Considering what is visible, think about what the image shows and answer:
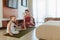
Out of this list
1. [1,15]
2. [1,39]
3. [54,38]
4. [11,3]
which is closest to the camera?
[54,38]

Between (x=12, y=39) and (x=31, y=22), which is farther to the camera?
(x=31, y=22)

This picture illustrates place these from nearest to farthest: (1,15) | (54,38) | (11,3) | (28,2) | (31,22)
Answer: (54,38), (1,15), (11,3), (31,22), (28,2)

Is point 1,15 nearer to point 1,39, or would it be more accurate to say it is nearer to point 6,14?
point 6,14

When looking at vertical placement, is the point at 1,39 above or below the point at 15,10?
below

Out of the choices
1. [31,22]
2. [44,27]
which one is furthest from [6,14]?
[44,27]

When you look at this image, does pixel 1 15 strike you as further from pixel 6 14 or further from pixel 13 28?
pixel 13 28

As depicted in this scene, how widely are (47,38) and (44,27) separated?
24cm

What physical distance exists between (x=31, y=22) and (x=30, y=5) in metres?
2.16

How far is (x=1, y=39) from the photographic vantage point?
3369 millimetres

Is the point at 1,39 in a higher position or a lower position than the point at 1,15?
lower

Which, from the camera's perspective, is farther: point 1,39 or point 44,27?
point 1,39

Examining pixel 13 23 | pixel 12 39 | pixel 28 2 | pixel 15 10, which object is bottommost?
pixel 12 39

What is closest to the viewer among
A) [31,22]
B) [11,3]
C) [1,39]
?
[1,39]

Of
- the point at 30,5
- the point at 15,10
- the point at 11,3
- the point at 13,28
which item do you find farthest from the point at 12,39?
the point at 30,5
